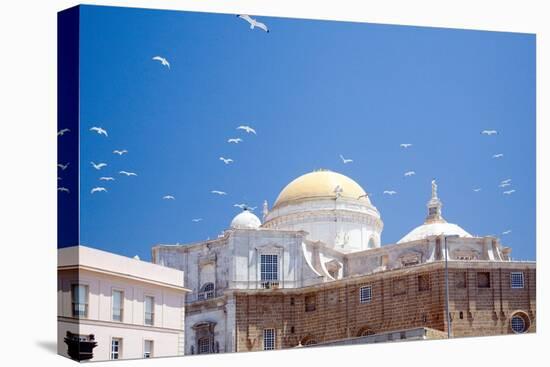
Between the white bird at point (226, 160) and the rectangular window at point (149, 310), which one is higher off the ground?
the white bird at point (226, 160)

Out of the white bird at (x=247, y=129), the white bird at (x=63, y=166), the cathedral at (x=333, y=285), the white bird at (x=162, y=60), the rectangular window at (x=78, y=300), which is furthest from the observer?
the cathedral at (x=333, y=285)

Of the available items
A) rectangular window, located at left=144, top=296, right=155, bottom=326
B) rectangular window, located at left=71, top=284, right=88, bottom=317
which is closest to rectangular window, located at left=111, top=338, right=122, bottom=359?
rectangular window, located at left=71, top=284, right=88, bottom=317

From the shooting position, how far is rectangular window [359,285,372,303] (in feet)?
149

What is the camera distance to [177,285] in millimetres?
37062

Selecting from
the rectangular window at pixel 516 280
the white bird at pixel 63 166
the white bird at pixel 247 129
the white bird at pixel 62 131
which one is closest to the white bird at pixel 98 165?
the white bird at pixel 63 166

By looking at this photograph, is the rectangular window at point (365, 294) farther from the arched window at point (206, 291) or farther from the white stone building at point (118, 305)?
the white stone building at point (118, 305)

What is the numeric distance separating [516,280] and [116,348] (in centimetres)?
1899

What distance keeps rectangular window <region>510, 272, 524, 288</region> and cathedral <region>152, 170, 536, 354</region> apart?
4 centimetres

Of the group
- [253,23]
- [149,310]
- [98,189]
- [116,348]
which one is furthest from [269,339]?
[98,189]

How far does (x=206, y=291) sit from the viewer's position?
1844 inches

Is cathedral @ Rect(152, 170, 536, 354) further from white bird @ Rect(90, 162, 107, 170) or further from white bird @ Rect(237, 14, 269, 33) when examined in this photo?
white bird @ Rect(90, 162, 107, 170)

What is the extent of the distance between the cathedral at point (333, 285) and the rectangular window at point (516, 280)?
0.04 metres

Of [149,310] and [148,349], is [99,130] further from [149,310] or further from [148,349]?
[148,349]

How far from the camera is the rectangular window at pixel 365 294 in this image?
45344 mm
